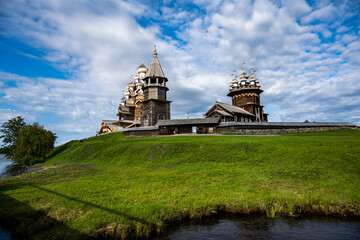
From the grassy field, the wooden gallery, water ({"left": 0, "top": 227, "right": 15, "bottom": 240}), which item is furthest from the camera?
the wooden gallery

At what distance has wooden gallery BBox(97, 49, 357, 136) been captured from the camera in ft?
107

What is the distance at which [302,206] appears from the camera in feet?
26.0

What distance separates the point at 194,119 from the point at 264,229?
101 feet

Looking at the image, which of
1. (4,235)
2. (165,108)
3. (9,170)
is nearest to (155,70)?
(165,108)

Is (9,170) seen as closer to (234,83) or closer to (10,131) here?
(10,131)

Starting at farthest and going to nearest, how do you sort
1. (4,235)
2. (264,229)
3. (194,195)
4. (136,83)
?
(136,83)
(194,195)
(264,229)
(4,235)

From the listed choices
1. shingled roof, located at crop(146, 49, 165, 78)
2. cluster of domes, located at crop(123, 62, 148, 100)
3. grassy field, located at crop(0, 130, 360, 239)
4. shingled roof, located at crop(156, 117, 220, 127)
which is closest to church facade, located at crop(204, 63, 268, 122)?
shingled roof, located at crop(156, 117, 220, 127)

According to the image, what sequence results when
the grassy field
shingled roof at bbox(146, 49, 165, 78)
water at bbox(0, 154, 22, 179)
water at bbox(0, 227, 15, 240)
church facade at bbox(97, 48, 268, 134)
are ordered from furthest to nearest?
shingled roof at bbox(146, 49, 165, 78), church facade at bbox(97, 48, 268, 134), water at bbox(0, 154, 22, 179), the grassy field, water at bbox(0, 227, 15, 240)

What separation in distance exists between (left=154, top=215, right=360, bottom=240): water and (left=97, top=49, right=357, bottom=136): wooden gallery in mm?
25344

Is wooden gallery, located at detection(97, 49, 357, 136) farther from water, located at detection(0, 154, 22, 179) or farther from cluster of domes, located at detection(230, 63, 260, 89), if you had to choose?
water, located at detection(0, 154, 22, 179)

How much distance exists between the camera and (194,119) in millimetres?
36969

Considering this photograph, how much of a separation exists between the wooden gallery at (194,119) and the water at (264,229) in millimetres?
25344

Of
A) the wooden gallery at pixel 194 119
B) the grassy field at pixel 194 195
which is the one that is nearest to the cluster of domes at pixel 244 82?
the wooden gallery at pixel 194 119

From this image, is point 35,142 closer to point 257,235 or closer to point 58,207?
point 58,207
